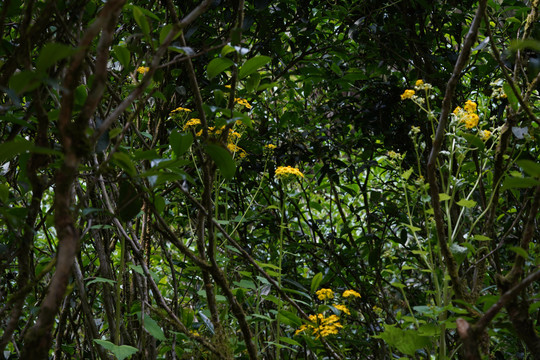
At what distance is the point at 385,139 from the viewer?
2.40m

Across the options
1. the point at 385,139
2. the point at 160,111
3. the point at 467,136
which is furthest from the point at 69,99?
the point at 385,139

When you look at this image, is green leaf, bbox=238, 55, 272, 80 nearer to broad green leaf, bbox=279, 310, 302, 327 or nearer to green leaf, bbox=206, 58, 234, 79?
green leaf, bbox=206, 58, 234, 79

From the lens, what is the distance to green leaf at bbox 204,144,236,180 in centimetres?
85

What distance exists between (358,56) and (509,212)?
1.08 meters

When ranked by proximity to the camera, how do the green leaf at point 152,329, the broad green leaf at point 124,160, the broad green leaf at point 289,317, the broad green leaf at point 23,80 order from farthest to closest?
1. the broad green leaf at point 289,317
2. the green leaf at point 152,329
3. the broad green leaf at point 124,160
4. the broad green leaf at point 23,80

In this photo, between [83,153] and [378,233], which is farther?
[378,233]

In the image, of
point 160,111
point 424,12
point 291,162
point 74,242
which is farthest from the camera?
point 291,162

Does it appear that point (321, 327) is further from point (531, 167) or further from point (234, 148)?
point (531, 167)

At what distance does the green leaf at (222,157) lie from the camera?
847 millimetres

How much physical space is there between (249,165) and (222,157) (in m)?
1.58

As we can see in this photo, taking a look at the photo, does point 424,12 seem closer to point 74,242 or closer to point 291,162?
point 291,162

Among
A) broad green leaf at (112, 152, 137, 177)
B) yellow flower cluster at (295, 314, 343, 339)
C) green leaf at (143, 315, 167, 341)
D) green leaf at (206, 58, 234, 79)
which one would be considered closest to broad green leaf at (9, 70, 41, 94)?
broad green leaf at (112, 152, 137, 177)

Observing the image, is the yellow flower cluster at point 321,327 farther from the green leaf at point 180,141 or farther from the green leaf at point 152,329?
the green leaf at point 180,141

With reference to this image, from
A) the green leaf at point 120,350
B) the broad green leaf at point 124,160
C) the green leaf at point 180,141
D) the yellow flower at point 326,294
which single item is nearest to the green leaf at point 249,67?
the green leaf at point 180,141
